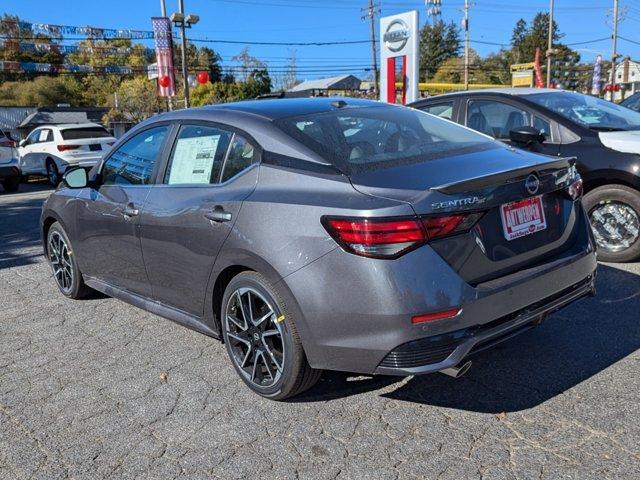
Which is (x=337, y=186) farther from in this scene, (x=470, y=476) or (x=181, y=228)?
(x=470, y=476)

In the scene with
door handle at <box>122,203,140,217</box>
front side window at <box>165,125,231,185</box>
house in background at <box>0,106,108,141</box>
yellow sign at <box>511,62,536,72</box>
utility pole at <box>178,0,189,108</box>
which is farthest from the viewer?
yellow sign at <box>511,62,536,72</box>

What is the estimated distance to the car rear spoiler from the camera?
2.67 m

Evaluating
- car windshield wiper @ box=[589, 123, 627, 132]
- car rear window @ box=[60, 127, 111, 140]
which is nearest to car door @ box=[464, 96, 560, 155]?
car windshield wiper @ box=[589, 123, 627, 132]

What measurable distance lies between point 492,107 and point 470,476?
15.1 ft

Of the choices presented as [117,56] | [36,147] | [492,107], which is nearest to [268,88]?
[117,56]

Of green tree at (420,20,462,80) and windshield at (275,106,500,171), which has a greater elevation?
Result: green tree at (420,20,462,80)

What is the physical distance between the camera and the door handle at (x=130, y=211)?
3.96m

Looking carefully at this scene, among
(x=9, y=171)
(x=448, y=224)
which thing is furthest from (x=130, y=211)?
(x=9, y=171)

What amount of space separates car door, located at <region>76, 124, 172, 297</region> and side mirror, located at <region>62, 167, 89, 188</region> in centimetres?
8

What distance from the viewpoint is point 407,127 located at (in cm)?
366

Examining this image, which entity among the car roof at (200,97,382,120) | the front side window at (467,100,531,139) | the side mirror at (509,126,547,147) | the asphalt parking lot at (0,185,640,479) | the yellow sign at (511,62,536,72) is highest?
the yellow sign at (511,62,536,72)

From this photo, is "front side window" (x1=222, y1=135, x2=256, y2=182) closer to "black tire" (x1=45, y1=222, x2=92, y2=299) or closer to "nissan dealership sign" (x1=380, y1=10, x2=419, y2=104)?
"black tire" (x1=45, y1=222, x2=92, y2=299)

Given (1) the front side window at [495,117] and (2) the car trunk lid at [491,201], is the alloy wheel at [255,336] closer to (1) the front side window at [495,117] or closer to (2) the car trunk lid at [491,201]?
(2) the car trunk lid at [491,201]

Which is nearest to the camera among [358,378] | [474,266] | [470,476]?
[470,476]
